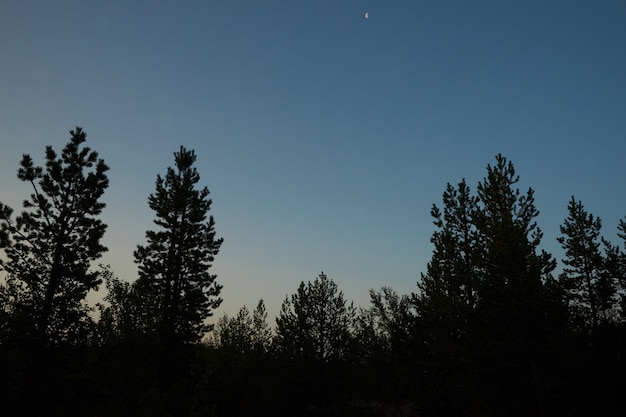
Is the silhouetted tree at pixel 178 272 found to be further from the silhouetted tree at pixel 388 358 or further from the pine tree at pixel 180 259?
the silhouetted tree at pixel 388 358

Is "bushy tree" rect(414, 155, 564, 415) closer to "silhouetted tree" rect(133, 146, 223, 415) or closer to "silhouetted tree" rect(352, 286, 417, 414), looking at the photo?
"silhouetted tree" rect(352, 286, 417, 414)

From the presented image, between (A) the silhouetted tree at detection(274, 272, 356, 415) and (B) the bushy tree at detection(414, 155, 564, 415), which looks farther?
(A) the silhouetted tree at detection(274, 272, 356, 415)

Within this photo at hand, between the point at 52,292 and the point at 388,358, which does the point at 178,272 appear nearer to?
the point at 52,292

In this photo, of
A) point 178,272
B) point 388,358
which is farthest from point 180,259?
point 388,358

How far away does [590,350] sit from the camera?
27781 mm

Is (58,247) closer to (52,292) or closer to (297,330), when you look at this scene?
(52,292)

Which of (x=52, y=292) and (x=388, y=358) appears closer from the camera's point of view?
(x=52, y=292)

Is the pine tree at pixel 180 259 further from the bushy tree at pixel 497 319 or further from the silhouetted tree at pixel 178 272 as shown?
the bushy tree at pixel 497 319

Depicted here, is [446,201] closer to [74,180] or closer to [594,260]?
[594,260]

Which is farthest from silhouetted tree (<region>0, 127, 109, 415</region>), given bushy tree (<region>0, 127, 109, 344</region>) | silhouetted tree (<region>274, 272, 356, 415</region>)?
silhouetted tree (<region>274, 272, 356, 415</region>)

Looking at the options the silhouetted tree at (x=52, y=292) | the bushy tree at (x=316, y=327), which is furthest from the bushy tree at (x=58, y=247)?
the bushy tree at (x=316, y=327)

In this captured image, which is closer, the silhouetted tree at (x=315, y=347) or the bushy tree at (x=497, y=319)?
the bushy tree at (x=497, y=319)

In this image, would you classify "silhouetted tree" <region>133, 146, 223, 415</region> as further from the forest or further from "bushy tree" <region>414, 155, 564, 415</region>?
"bushy tree" <region>414, 155, 564, 415</region>

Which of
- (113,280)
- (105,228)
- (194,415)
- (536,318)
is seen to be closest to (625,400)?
(536,318)
